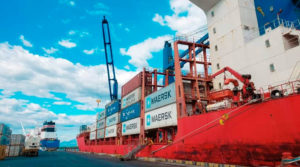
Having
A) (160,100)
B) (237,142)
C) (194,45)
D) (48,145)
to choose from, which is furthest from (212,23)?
(48,145)

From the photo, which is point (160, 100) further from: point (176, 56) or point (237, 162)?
point (237, 162)

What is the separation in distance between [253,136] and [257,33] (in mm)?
10920

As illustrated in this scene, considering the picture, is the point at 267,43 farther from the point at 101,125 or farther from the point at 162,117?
the point at 101,125

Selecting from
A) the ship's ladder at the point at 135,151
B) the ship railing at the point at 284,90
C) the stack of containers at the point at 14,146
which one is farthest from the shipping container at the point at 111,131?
the ship railing at the point at 284,90

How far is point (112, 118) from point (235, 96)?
28.1 metres

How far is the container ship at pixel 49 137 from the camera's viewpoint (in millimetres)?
87000

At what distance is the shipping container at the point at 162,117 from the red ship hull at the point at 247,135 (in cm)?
205

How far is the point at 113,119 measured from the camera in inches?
1468

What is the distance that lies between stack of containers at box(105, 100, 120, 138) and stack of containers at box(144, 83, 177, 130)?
482 inches

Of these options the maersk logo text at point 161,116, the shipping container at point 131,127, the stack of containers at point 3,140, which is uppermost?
the maersk logo text at point 161,116

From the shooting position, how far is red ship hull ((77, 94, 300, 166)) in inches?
404

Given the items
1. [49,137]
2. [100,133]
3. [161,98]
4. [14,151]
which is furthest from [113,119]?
[49,137]

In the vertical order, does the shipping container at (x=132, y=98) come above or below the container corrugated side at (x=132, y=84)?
below

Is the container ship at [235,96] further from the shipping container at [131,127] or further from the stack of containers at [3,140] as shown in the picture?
the stack of containers at [3,140]
